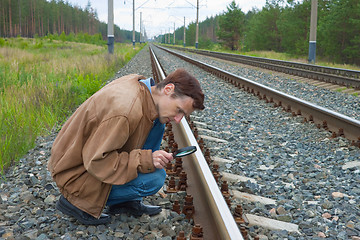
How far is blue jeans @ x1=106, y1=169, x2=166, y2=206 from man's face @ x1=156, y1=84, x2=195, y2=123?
398 mm

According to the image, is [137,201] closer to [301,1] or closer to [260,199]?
[260,199]

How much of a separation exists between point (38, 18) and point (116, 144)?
3748 inches

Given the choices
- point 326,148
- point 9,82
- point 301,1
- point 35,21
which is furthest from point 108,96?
point 35,21

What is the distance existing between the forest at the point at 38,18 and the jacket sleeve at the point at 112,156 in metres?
60.2

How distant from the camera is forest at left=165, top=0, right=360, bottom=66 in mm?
26261

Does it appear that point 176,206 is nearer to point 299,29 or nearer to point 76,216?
point 76,216

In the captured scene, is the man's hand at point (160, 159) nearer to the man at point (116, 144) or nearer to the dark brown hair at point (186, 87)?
the man at point (116, 144)

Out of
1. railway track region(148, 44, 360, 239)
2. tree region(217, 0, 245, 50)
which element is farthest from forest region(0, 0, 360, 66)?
railway track region(148, 44, 360, 239)

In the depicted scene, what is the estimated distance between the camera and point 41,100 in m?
6.14

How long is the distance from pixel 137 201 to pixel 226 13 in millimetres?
55307

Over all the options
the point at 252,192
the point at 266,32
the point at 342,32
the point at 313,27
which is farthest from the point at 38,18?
the point at 252,192

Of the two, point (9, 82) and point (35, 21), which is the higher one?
point (35, 21)

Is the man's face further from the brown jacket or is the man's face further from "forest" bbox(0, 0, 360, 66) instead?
"forest" bbox(0, 0, 360, 66)

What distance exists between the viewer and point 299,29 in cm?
3469
